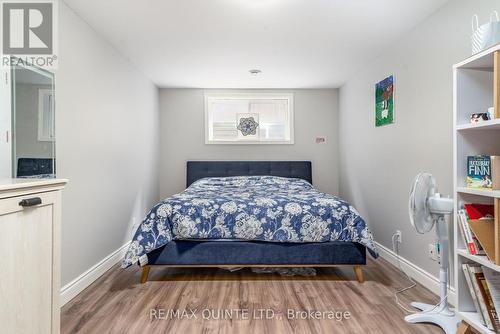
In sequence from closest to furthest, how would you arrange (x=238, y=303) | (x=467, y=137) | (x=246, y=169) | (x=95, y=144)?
(x=467, y=137) → (x=238, y=303) → (x=95, y=144) → (x=246, y=169)

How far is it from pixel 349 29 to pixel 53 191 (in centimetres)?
256

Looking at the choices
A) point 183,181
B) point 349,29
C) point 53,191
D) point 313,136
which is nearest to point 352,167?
point 313,136

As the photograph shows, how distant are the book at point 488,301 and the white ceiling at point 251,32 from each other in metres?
1.92

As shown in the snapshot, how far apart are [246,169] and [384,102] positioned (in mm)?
2212

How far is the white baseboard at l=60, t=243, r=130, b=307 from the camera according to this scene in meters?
2.12

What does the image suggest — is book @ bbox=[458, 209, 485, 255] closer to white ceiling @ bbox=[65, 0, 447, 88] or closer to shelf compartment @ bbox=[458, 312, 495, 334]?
shelf compartment @ bbox=[458, 312, 495, 334]

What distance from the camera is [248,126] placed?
4652mm

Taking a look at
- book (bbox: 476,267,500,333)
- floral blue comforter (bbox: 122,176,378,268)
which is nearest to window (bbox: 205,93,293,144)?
floral blue comforter (bbox: 122,176,378,268)

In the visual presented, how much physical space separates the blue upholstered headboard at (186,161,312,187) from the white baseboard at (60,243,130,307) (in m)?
1.67

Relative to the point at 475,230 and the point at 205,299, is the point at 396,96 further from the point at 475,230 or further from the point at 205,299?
the point at 205,299

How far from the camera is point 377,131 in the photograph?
3236 mm

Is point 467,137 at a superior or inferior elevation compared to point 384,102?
inferior

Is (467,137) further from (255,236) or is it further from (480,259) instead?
(255,236)

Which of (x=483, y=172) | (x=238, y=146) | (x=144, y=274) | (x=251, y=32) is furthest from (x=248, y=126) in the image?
(x=483, y=172)
